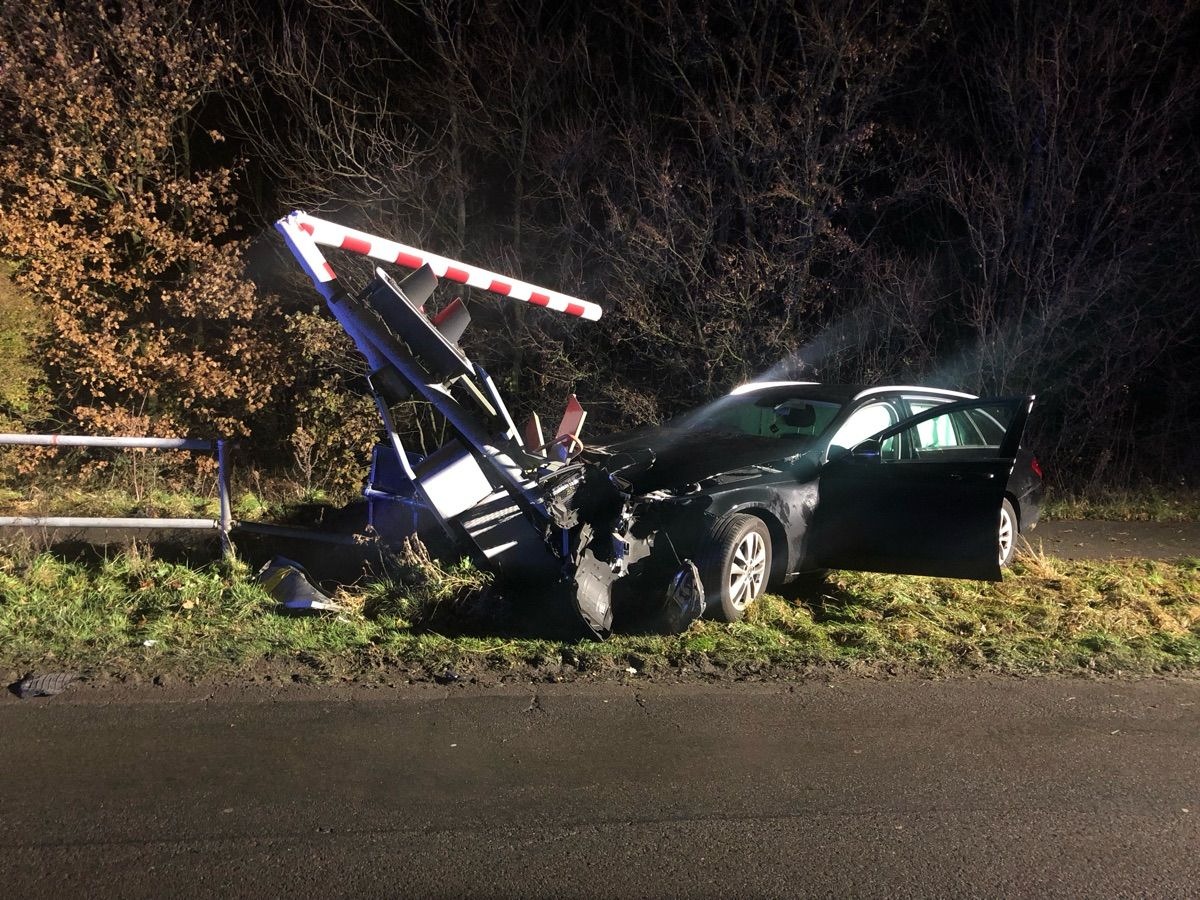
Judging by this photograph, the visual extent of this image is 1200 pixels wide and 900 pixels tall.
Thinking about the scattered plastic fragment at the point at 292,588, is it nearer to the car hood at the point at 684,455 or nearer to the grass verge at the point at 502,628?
the grass verge at the point at 502,628

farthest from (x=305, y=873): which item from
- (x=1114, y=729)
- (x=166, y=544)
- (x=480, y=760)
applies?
(x=166, y=544)

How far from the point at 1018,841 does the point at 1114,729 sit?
1.48 meters

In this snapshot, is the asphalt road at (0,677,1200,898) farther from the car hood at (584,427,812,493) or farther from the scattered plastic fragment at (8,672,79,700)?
the car hood at (584,427,812,493)

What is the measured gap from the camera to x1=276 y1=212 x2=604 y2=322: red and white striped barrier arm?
19.7ft

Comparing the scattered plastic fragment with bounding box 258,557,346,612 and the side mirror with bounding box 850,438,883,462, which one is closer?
the scattered plastic fragment with bounding box 258,557,346,612

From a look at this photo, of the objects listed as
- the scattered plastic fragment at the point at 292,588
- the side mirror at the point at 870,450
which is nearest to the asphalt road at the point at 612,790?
the scattered plastic fragment at the point at 292,588

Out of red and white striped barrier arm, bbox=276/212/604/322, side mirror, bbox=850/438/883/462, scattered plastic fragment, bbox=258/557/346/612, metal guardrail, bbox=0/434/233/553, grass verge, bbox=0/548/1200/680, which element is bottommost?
grass verge, bbox=0/548/1200/680

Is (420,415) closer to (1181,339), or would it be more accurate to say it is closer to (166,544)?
(166,544)

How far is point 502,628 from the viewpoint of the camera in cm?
598

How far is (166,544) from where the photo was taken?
306 inches

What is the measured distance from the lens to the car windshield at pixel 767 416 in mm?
7221

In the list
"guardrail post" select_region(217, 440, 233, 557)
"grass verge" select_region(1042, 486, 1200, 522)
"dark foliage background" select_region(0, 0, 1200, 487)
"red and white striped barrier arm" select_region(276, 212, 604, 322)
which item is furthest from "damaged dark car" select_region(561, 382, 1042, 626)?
"dark foliage background" select_region(0, 0, 1200, 487)

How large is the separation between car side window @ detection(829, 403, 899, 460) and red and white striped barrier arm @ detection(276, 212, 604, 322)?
6.91ft

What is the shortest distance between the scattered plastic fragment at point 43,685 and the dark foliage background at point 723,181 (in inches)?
209
